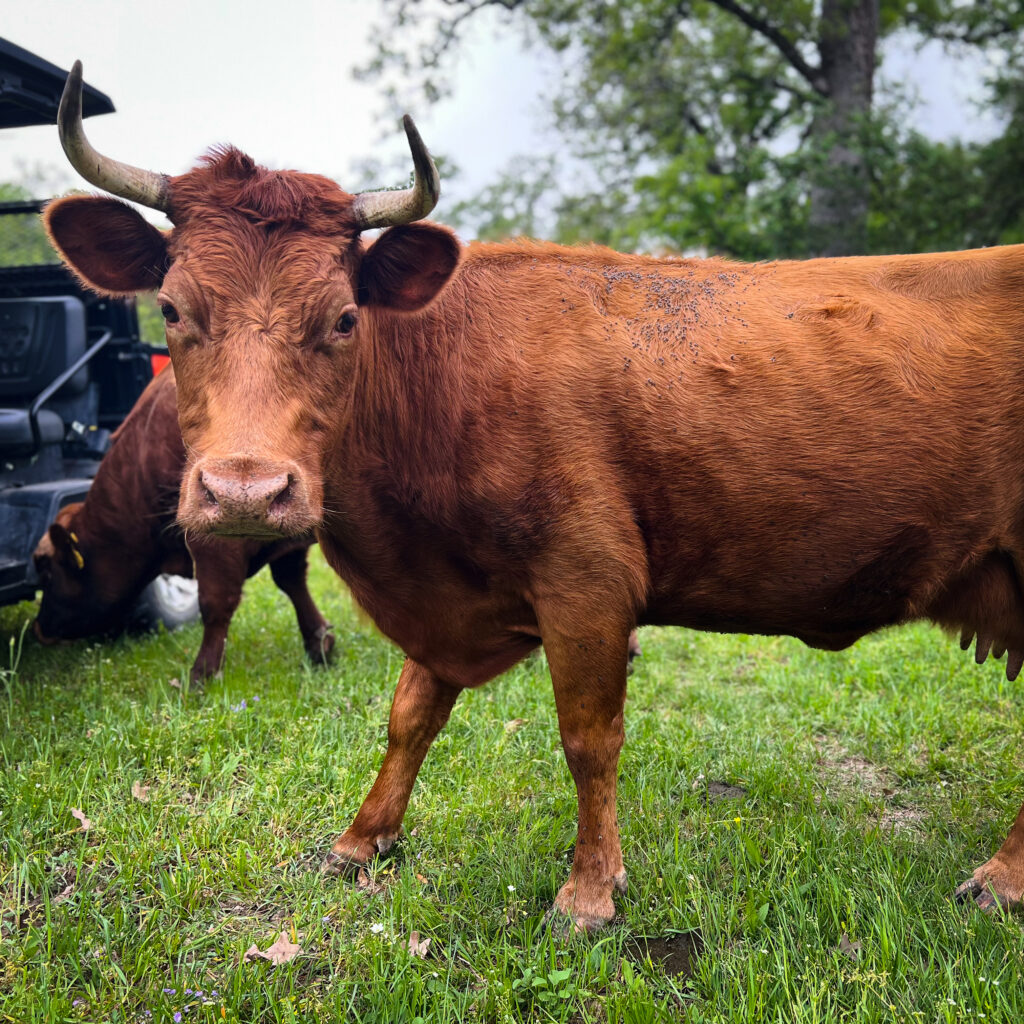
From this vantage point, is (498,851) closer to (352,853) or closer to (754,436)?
(352,853)

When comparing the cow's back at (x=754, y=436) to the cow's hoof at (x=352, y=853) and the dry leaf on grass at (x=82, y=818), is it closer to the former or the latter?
the cow's hoof at (x=352, y=853)

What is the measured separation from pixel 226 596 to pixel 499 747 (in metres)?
1.96

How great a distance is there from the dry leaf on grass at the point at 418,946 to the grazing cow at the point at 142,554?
271 cm

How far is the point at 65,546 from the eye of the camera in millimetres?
5266

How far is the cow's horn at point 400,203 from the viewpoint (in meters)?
2.57

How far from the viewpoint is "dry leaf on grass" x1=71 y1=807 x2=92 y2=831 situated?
10.6ft

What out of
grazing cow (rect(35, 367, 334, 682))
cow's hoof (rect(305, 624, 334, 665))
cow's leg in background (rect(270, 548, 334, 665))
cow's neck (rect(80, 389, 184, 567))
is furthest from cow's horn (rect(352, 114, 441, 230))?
cow's hoof (rect(305, 624, 334, 665))

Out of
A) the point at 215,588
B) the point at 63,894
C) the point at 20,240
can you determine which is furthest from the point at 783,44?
the point at 63,894

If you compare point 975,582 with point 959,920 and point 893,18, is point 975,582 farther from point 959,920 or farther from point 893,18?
point 893,18

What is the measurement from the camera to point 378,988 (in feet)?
7.83

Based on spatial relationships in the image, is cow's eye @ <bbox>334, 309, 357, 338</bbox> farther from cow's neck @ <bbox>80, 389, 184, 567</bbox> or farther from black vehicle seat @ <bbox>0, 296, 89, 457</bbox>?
black vehicle seat @ <bbox>0, 296, 89, 457</bbox>

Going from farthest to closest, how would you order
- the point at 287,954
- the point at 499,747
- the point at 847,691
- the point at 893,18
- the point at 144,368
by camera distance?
1. the point at 893,18
2. the point at 144,368
3. the point at 847,691
4. the point at 499,747
5. the point at 287,954

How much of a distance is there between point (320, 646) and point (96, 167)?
3.55 m

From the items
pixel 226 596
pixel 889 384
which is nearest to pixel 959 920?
pixel 889 384
